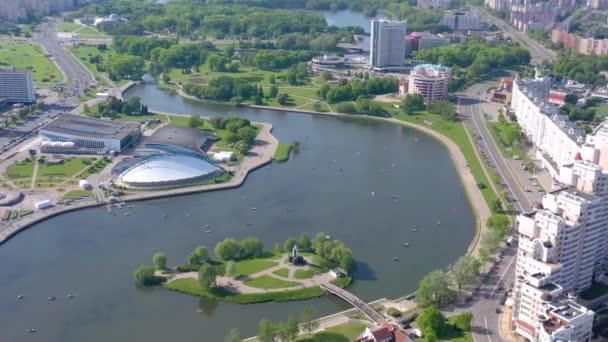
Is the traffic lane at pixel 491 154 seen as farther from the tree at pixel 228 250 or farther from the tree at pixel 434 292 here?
the tree at pixel 228 250

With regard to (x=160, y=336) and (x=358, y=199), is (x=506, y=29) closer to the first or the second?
(x=358, y=199)

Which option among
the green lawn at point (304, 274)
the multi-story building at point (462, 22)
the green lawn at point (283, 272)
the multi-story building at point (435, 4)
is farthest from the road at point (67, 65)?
the multi-story building at point (435, 4)

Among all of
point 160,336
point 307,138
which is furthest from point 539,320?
point 307,138

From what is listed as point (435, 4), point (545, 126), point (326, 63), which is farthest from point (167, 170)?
point (435, 4)

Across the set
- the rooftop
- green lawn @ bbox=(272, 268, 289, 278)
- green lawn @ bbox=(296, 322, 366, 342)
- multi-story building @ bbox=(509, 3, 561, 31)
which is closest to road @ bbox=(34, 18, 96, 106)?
the rooftop

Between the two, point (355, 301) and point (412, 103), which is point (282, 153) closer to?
point (412, 103)

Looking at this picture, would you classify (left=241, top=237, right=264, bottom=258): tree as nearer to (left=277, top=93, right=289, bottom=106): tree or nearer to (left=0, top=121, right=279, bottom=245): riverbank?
(left=0, top=121, right=279, bottom=245): riverbank
